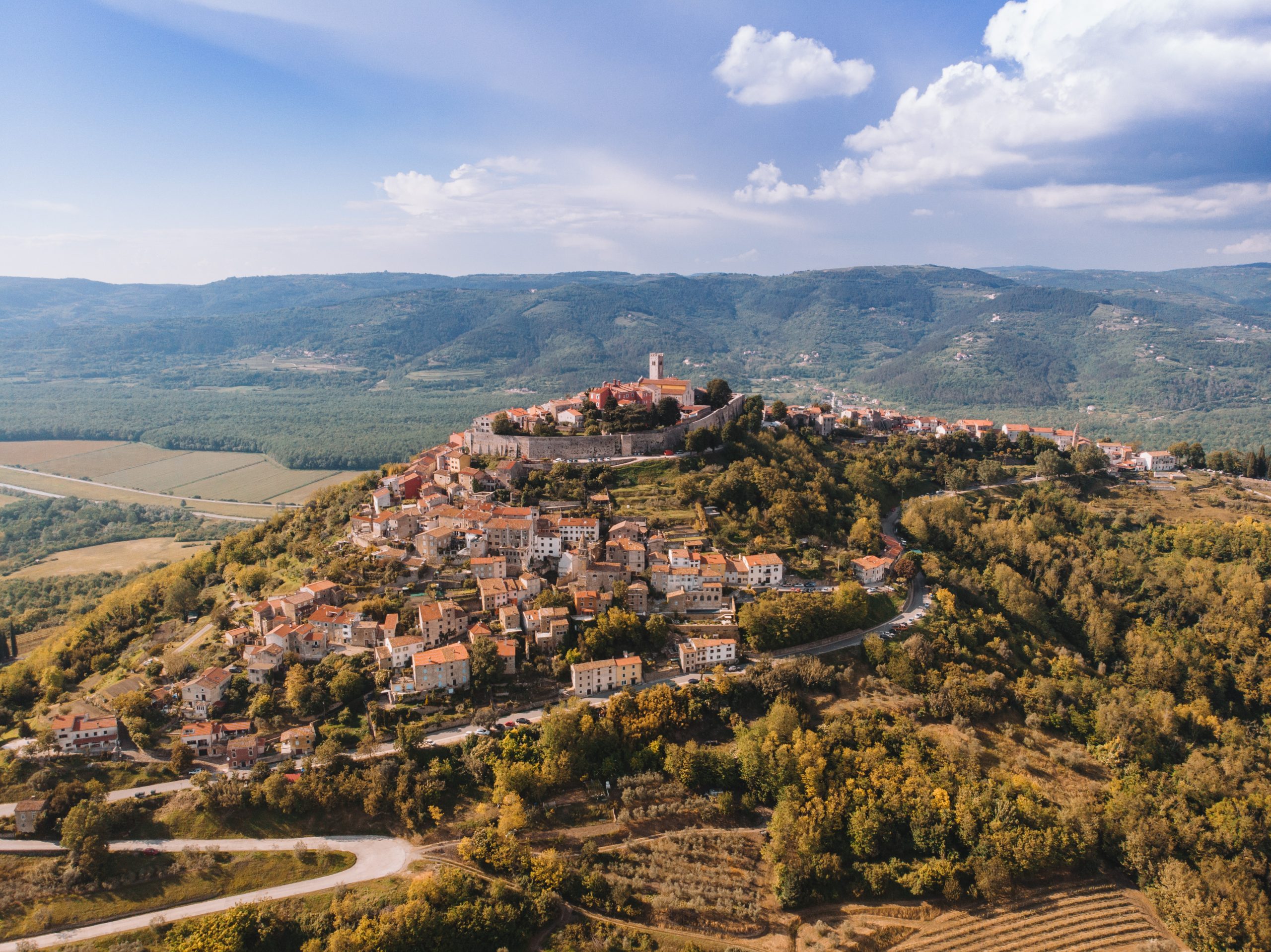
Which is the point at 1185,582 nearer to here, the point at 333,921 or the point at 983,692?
the point at 983,692

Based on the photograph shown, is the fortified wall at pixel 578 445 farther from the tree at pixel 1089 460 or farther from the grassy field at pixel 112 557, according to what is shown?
the tree at pixel 1089 460

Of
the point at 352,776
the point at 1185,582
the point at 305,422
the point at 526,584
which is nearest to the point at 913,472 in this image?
the point at 1185,582

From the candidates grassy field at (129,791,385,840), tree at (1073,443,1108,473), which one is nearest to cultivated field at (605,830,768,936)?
grassy field at (129,791,385,840)

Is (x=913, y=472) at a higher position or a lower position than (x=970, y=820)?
higher

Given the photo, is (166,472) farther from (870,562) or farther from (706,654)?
(870,562)

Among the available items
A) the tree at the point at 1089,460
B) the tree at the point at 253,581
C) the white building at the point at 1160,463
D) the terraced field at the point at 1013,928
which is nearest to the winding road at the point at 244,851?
the terraced field at the point at 1013,928
